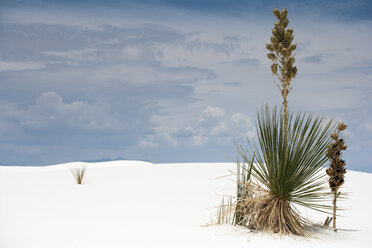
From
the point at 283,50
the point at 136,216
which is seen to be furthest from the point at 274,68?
the point at 136,216

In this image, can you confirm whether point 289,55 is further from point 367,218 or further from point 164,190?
point 164,190

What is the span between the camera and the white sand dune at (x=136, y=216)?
5.49 metres

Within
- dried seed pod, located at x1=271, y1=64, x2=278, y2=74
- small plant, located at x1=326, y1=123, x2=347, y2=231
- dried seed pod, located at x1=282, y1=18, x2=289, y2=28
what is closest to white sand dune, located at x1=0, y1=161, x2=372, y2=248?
small plant, located at x1=326, y1=123, x2=347, y2=231

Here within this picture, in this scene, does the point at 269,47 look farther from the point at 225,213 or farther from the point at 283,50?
the point at 225,213

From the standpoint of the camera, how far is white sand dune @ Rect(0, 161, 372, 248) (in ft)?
18.0

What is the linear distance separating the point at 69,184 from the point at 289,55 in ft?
32.0

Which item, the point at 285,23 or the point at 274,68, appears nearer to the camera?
the point at 274,68

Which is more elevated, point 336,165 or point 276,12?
point 276,12

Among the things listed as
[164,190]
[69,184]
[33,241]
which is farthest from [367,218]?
[69,184]

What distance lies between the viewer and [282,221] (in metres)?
5.62

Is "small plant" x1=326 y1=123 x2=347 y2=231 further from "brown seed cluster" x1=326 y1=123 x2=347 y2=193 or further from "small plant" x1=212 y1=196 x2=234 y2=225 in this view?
"small plant" x1=212 y1=196 x2=234 y2=225

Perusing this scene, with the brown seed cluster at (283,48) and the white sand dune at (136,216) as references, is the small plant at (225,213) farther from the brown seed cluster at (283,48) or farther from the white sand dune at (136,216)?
the brown seed cluster at (283,48)

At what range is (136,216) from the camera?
7684mm

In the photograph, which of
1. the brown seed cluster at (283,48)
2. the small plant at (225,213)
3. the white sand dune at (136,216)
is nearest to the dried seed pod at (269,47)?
the brown seed cluster at (283,48)
